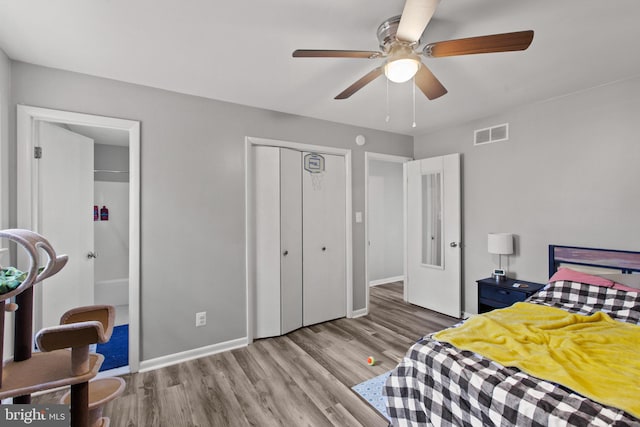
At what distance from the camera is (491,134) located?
344 cm

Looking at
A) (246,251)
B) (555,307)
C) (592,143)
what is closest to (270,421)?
(246,251)

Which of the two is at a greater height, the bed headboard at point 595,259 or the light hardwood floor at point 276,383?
the bed headboard at point 595,259

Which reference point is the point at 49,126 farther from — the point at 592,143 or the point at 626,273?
the point at 626,273

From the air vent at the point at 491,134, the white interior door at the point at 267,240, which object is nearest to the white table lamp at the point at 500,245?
the air vent at the point at 491,134

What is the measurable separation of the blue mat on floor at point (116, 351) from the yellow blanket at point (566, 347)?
9.11 feet

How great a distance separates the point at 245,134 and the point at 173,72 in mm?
881

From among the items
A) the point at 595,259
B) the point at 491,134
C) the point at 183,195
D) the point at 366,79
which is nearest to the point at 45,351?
the point at 183,195

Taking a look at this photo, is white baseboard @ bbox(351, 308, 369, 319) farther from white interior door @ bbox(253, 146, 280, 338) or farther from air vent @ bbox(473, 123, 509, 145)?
air vent @ bbox(473, 123, 509, 145)

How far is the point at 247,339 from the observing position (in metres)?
3.04

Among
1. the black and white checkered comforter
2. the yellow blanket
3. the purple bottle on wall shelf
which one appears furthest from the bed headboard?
the purple bottle on wall shelf

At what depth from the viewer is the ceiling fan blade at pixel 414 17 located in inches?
49.2

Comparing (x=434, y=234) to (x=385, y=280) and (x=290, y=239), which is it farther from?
(x=290, y=239)

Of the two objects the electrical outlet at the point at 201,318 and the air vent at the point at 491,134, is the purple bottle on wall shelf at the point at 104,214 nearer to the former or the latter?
the electrical outlet at the point at 201,318

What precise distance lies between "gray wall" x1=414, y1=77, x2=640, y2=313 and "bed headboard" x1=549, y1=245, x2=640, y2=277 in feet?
0.22
